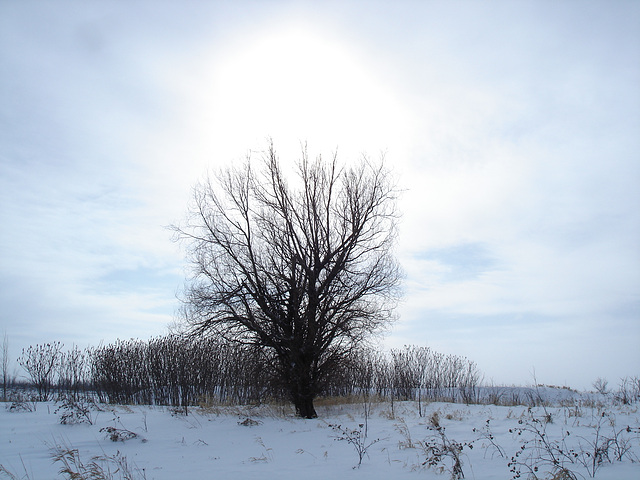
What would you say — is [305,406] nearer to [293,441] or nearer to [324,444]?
[293,441]

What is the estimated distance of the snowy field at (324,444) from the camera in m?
6.79

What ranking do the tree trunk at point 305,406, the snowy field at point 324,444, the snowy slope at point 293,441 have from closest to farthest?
1. the snowy field at point 324,444
2. the snowy slope at point 293,441
3. the tree trunk at point 305,406

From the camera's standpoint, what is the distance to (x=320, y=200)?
1622cm

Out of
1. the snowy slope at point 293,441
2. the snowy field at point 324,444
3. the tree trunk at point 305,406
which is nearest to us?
the snowy field at point 324,444

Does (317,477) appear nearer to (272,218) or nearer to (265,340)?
(265,340)

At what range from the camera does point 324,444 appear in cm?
977

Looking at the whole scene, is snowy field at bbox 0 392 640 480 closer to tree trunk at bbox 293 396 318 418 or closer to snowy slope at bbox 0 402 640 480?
snowy slope at bbox 0 402 640 480

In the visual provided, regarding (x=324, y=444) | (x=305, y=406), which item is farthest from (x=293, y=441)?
(x=305, y=406)

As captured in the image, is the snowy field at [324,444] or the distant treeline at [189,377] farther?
the distant treeline at [189,377]

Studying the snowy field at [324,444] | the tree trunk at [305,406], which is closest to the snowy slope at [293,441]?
the snowy field at [324,444]

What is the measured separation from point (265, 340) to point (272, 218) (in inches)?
168

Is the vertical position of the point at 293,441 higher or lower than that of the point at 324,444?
lower

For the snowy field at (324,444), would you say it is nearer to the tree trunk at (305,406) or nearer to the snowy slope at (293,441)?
the snowy slope at (293,441)

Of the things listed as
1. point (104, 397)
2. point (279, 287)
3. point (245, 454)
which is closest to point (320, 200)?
point (279, 287)
